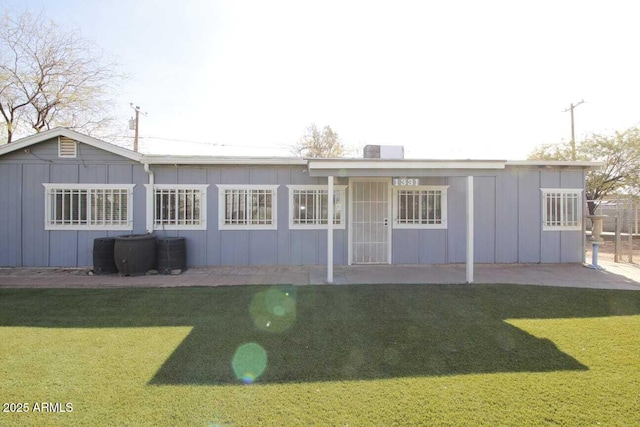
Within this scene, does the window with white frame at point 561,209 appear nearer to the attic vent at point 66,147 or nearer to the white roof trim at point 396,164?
the white roof trim at point 396,164

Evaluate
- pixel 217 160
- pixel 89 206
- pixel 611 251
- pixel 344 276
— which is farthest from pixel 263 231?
pixel 611 251

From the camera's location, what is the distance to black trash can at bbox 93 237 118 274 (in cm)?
711

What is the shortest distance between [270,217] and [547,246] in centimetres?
698

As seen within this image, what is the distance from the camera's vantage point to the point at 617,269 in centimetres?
793

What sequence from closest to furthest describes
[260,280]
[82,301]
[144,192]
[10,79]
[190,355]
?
[190,355]
[82,301]
[260,280]
[144,192]
[10,79]

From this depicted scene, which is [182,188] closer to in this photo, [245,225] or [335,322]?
[245,225]

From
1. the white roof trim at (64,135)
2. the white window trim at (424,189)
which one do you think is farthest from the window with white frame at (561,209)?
the white roof trim at (64,135)

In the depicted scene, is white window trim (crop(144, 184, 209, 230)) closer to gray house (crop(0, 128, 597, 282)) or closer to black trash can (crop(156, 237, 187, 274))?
gray house (crop(0, 128, 597, 282))

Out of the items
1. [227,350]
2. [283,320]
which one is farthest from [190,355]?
[283,320]

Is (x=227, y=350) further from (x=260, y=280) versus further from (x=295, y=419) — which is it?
(x=260, y=280)

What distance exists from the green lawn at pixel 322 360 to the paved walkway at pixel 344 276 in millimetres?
1045

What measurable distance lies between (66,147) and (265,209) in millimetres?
4728

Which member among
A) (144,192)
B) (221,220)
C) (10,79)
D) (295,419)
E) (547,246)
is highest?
(10,79)

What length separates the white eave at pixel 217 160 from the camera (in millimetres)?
7500
